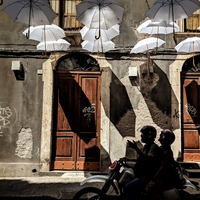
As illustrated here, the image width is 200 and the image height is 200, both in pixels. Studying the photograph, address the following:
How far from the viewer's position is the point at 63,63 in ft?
27.9

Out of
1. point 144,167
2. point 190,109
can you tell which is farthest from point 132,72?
point 144,167

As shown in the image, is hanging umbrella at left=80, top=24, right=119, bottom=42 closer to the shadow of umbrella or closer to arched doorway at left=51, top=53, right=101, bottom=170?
arched doorway at left=51, top=53, right=101, bottom=170

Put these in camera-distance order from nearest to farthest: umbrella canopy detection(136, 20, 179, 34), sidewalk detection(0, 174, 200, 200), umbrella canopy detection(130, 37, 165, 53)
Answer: sidewalk detection(0, 174, 200, 200), umbrella canopy detection(136, 20, 179, 34), umbrella canopy detection(130, 37, 165, 53)

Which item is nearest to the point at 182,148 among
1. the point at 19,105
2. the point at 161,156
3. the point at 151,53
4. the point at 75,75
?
the point at 151,53

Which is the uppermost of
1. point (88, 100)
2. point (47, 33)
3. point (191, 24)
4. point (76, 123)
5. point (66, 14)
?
point (66, 14)

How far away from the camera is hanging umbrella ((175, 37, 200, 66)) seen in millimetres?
7641

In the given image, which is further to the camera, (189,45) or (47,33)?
(189,45)

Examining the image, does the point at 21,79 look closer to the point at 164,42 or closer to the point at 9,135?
the point at 9,135

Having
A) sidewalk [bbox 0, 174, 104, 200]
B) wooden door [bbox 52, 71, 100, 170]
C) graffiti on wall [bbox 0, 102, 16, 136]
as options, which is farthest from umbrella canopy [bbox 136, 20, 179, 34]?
graffiti on wall [bbox 0, 102, 16, 136]

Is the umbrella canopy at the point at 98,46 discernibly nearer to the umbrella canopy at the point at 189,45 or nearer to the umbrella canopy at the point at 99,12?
the umbrella canopy at the point at 99,12

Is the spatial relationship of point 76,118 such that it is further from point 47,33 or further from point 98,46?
point 47,33

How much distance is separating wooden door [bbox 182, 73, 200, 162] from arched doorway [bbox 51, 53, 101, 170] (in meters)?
2.65

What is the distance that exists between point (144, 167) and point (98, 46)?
4.68m

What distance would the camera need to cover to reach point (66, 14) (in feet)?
28.5
